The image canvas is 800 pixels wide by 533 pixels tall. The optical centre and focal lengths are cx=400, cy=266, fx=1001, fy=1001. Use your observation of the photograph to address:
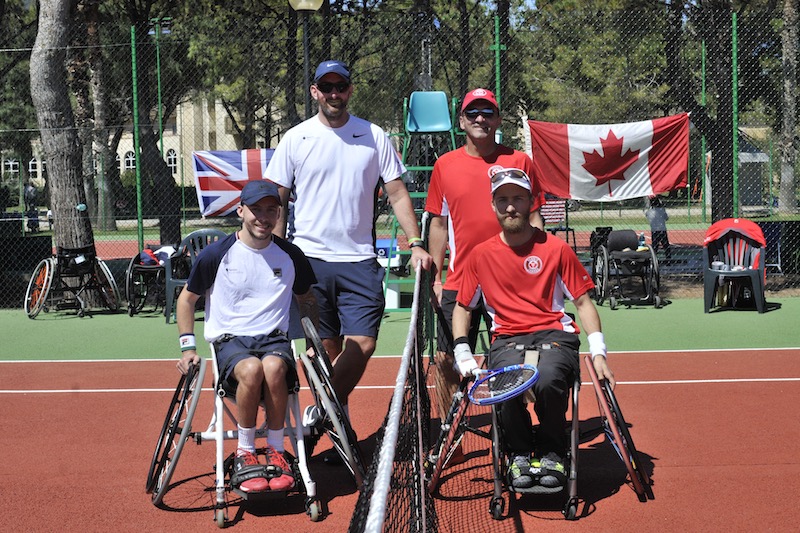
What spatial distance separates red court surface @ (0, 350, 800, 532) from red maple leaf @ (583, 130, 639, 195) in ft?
13.7

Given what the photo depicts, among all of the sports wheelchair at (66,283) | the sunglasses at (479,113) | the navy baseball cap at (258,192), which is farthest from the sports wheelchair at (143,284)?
the sunglasses at (479,113)

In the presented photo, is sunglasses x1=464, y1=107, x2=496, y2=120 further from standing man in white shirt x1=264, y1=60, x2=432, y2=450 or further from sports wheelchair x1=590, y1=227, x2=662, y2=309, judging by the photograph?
sports wheelchair x1=590, y1=227, x2=662, y2=309

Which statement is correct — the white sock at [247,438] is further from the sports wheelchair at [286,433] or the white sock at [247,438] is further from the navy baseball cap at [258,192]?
the navy baseball cap at [258,192]

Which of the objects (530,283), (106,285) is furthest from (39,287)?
(530,283)

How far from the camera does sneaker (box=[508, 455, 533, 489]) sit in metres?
4.59

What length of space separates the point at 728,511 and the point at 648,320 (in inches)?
257

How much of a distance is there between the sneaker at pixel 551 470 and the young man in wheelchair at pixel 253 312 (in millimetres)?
1151

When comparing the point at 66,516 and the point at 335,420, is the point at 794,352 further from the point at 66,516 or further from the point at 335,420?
the point at 66,516

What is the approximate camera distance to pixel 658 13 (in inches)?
517

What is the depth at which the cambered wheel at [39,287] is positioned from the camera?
11828mm

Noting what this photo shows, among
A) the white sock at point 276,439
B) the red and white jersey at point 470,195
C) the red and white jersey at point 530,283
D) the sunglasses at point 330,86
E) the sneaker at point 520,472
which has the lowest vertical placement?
the sneaker at point 520,472

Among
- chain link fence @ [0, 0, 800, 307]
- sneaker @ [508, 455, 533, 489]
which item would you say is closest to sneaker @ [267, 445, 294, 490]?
sneaker @ [508, 455, 533, 489]

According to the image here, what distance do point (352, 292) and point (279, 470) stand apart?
1.11 metres

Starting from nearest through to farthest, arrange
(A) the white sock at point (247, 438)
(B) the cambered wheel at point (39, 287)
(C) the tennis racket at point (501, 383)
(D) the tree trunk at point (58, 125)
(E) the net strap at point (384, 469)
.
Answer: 1. (E) the net strap at point (384, 469)
2. (C) the tennis racket at point (501, 383)
3. (A) the white sock at point (247, 438)
4. (B) the cambered wheel at point (39, 287)
5. (D) the tree trunk at point (58, 125)
